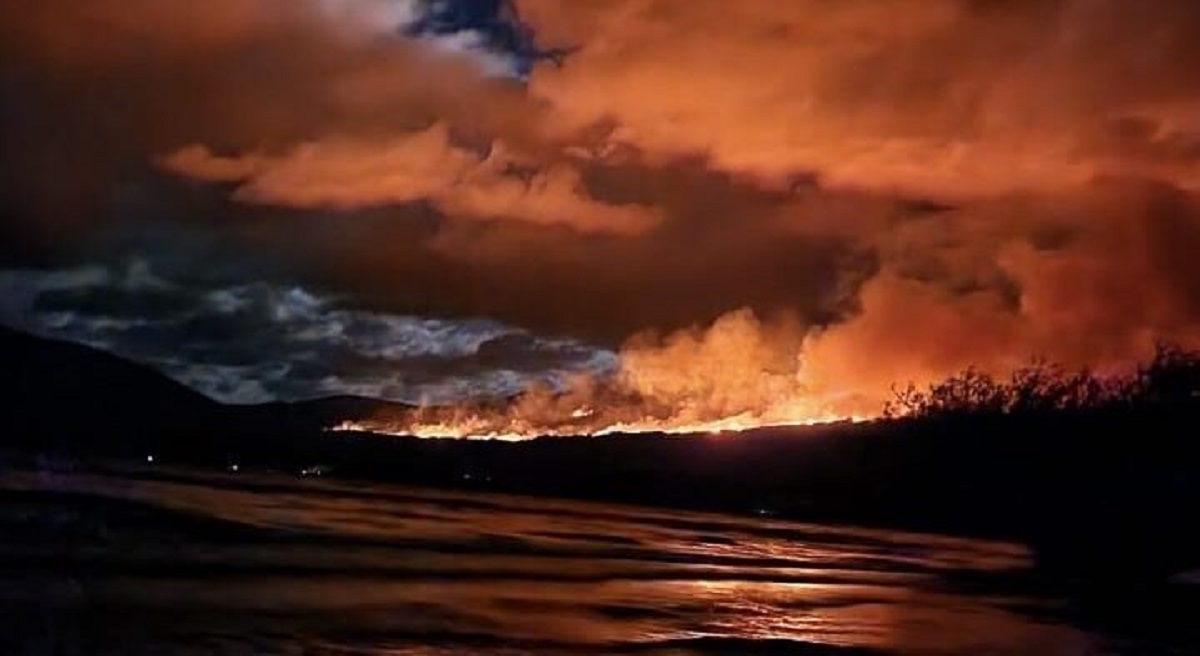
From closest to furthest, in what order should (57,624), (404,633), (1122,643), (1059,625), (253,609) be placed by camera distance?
(57,624) < (404,633) < (253,609) < (1122,643) < (1059,625)

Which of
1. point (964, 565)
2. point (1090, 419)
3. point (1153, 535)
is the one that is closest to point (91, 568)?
point (964, 565)

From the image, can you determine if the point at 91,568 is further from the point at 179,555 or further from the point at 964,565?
the point at 964,565

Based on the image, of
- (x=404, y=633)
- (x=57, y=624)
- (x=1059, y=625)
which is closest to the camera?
(x=57, y=624)

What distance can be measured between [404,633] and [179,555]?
17.2 m

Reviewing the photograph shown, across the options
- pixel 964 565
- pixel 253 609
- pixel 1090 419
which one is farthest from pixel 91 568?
pixel 1090 419

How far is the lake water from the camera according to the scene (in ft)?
86.2

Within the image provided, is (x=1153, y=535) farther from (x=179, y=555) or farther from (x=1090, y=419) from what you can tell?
(x=179, y=555)

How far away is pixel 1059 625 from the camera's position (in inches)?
1549

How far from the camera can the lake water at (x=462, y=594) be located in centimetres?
2628

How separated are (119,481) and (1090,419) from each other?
116m

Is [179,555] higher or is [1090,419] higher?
[1090,419]

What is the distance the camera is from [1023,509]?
462 ft

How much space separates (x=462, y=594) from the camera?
1399 inches

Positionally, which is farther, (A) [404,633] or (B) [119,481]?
(B) [119,481]
